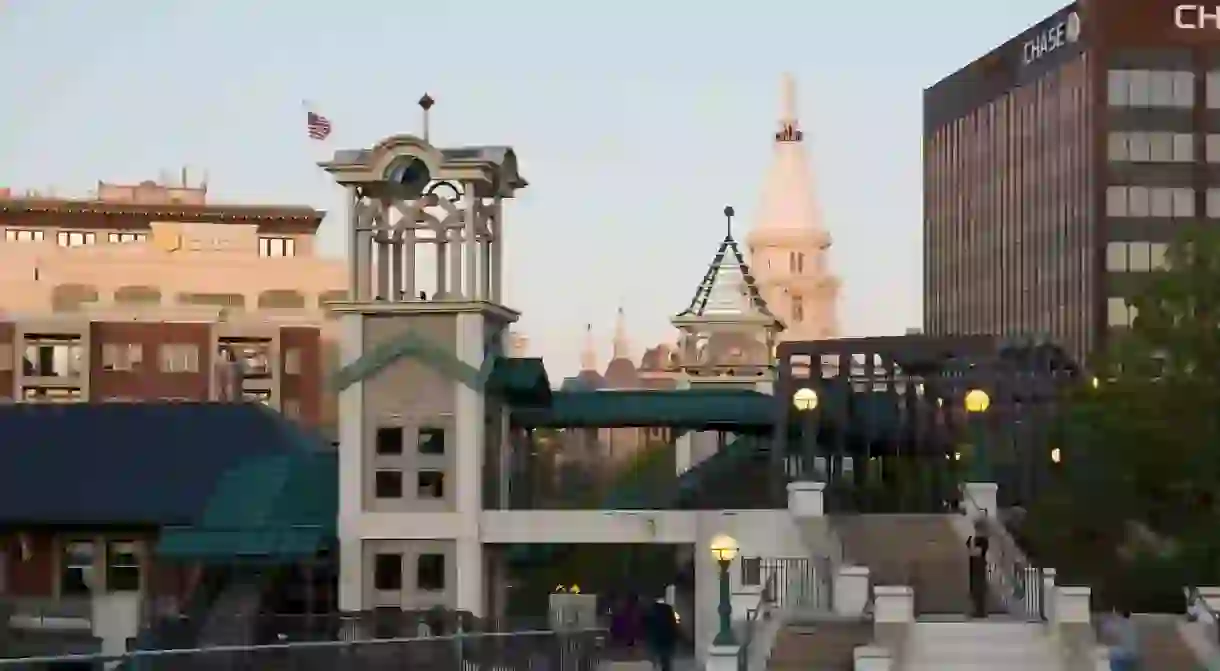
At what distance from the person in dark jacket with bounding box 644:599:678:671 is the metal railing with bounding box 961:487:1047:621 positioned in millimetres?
5051

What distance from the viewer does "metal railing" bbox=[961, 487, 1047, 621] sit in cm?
3362

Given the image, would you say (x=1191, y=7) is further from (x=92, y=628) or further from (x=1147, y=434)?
(x=92, y=628)

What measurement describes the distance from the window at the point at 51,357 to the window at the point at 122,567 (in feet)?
213

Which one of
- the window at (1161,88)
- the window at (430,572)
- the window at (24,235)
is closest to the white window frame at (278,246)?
the window at (24,235)

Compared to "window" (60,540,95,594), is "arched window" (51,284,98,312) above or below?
above

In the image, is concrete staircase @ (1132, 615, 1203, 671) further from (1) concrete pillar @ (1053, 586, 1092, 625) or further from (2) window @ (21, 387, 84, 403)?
(2) window @ (21, 387, 84, 403)

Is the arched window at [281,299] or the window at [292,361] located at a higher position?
the arched window at [281,299]

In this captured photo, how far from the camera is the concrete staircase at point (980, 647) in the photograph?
1229 inches

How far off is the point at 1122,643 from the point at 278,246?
338ft

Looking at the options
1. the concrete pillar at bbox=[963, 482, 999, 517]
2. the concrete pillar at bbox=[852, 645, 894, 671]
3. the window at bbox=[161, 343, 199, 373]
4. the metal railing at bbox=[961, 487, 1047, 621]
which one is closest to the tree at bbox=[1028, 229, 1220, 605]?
the concrete pillar at bbox=[963, 482, 999, 517]

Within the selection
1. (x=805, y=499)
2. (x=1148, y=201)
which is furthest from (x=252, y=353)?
(x=805, y=499)

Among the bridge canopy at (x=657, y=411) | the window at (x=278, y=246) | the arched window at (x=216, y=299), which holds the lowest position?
the bridge canopy at (x=657, y=411)

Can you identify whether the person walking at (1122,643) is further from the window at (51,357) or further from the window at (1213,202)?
the window at (51,357)

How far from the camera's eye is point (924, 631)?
1251 inches
